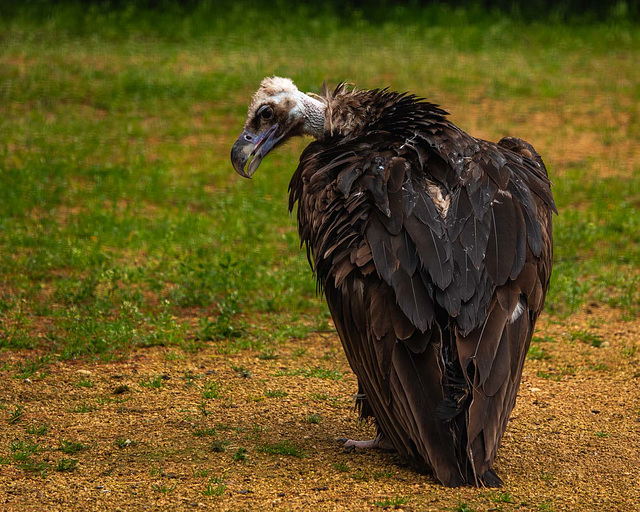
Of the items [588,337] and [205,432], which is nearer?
[205,432]

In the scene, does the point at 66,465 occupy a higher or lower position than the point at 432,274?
lower

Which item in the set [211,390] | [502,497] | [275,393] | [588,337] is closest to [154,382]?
[211,390]

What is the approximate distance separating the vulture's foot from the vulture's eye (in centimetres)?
189

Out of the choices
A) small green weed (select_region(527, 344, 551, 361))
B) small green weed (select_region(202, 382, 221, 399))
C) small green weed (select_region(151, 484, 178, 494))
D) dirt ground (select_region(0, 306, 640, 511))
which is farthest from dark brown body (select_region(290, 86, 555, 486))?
small green weed (select_region(527, 344, 551, 361))

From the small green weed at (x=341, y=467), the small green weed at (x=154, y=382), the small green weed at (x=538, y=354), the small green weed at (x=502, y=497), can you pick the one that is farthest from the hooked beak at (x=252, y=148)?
the small green weed at (x=538, y=354)

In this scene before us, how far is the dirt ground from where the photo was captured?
419 centimetres

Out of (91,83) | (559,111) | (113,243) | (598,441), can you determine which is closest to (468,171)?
(598,441)

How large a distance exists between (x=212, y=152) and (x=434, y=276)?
7.44m

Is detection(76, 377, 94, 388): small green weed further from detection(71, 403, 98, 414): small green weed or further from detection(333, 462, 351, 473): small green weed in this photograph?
detection(333, 462, 351, 473): small green weed

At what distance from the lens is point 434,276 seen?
13.9ft

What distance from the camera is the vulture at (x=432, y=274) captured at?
13.7 ft

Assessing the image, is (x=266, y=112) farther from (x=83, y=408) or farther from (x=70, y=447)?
(x=70, y=447)

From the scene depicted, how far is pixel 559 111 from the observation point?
13117mm

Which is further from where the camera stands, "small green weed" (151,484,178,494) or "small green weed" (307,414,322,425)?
"small green weed" (307,414,322,425)
